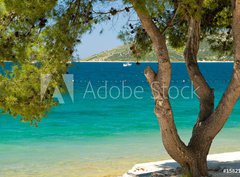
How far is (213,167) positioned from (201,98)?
147 cm

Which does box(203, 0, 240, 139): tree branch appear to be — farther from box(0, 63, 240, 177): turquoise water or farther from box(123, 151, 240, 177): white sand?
box(0, 63, 240, 177): turquoise water

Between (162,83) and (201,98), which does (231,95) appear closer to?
(201,98)

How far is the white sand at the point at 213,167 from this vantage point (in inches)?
314

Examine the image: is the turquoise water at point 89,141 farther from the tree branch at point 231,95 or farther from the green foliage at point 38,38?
the tree branch at point 231,95

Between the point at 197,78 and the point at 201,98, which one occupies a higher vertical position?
the point at 197,78

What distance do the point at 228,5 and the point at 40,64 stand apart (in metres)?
3.89

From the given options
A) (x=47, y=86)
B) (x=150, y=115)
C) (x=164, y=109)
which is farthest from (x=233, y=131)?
(x=47, y=86)

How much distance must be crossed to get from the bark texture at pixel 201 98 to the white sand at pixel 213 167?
1.79ft

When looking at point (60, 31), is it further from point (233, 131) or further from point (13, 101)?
point (233, 131)

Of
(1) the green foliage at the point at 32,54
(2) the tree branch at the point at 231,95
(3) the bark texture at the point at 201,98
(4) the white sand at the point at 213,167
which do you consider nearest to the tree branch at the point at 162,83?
(3) the bark texture at the point at 201,98

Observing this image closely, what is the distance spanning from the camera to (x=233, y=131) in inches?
790

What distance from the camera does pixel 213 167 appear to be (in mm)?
8406

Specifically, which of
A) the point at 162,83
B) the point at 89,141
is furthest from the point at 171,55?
the point at 162,83

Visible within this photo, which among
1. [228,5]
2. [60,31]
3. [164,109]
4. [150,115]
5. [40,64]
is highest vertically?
[150,115]
